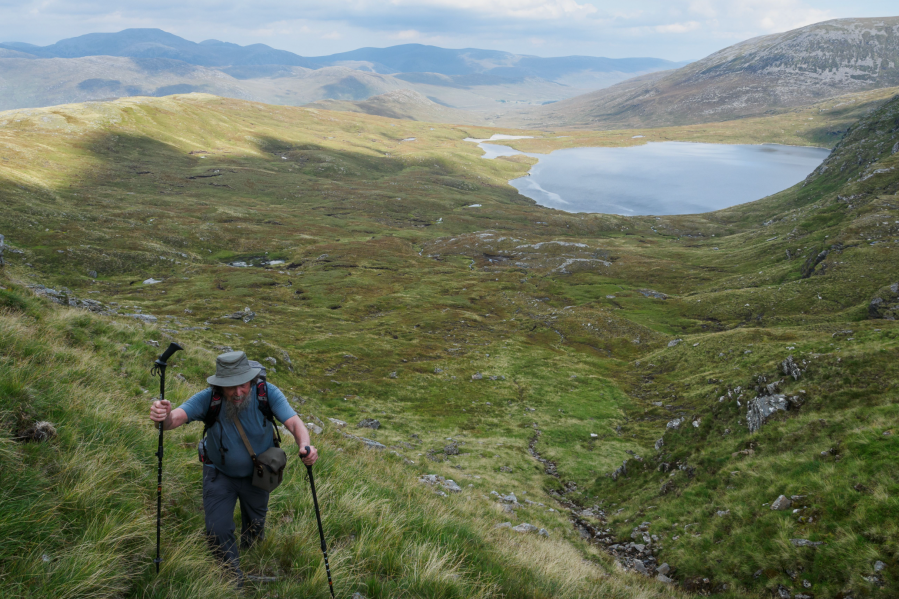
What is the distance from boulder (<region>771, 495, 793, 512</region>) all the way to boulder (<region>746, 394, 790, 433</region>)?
21.0ft

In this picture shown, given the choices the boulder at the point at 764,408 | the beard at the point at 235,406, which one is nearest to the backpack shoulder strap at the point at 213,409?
the beard at the point at 235,406

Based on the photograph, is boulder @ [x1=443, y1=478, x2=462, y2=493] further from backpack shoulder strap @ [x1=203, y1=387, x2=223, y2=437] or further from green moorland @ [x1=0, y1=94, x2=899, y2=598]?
backpack shoulder strap @ [x1=203, y1=387, x2=223, y2=437]

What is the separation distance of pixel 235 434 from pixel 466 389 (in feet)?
128

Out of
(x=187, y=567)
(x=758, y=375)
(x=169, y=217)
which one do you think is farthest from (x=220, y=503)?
(x=169, y=217)

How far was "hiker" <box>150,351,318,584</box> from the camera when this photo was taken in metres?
6.15

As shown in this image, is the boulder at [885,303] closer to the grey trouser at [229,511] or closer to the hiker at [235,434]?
the hiker at [235,434]

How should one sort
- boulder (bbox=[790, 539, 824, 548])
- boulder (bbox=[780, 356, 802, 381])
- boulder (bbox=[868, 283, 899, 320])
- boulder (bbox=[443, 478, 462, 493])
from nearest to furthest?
boulder (bbox=[790, 539, 824, 548]) < boulder (bbox=[443, 478, 462, 493]) < boulder (bbox=[780, 356, 802, 381]) < boulder (bbox=[868, 283, 899, 320])

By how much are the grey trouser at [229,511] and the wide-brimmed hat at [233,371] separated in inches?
52.7

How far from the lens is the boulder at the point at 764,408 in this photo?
64.8 feet

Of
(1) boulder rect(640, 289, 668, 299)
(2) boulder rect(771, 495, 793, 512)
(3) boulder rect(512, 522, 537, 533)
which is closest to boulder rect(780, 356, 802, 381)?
(2) boulder rect(771, 495, 793, 512)

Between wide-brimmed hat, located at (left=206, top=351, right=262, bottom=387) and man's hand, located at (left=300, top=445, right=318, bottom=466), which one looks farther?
wide-brimmed hat, located at (left=206, top=351, right=262, bottom=387)

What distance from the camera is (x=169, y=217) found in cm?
11475

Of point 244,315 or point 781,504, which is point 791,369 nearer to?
point 781,504

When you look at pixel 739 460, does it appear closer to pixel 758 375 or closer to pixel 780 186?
pixel 758 375
